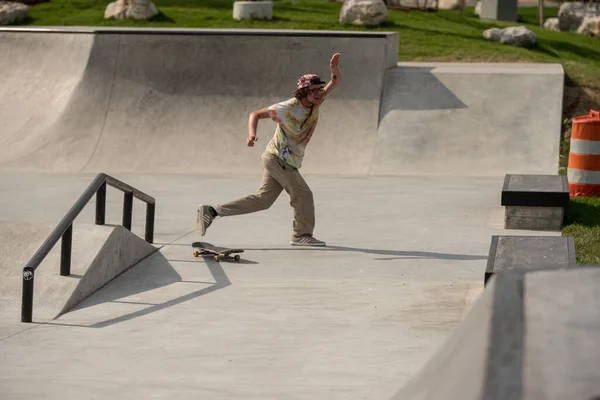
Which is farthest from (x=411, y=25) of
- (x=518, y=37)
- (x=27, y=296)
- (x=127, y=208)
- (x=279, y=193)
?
(x=27, y=296)

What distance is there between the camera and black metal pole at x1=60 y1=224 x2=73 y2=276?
823cm

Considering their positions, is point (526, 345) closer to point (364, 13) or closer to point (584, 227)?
point (584, 227)

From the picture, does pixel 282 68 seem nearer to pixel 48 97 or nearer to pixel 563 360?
pixel 48 97

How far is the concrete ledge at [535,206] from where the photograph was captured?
10.8 m

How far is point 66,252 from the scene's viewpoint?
8.28 meters

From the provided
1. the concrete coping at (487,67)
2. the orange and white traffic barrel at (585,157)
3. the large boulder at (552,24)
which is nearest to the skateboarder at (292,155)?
the orange and white traffic barrel at (585,157)

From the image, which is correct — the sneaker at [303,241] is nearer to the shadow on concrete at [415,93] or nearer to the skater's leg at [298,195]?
the skater's leg at [298,195]

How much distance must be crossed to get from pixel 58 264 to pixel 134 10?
17.2 metres

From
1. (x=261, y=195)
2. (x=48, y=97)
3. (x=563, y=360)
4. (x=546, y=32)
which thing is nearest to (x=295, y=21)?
(x=546, y=32)

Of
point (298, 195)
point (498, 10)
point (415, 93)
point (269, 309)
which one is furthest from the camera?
point (498, 10)

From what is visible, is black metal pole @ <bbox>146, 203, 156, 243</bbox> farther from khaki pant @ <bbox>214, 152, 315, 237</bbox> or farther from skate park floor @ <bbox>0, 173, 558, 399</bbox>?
khaki pant @ <bbox>214, 152, 315, 237</bbox>

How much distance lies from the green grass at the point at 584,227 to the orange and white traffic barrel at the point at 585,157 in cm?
22

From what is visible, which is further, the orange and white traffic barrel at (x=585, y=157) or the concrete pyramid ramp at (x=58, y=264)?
the orange and white traffic barrel at (x=585, y=157)

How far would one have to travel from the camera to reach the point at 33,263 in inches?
297
